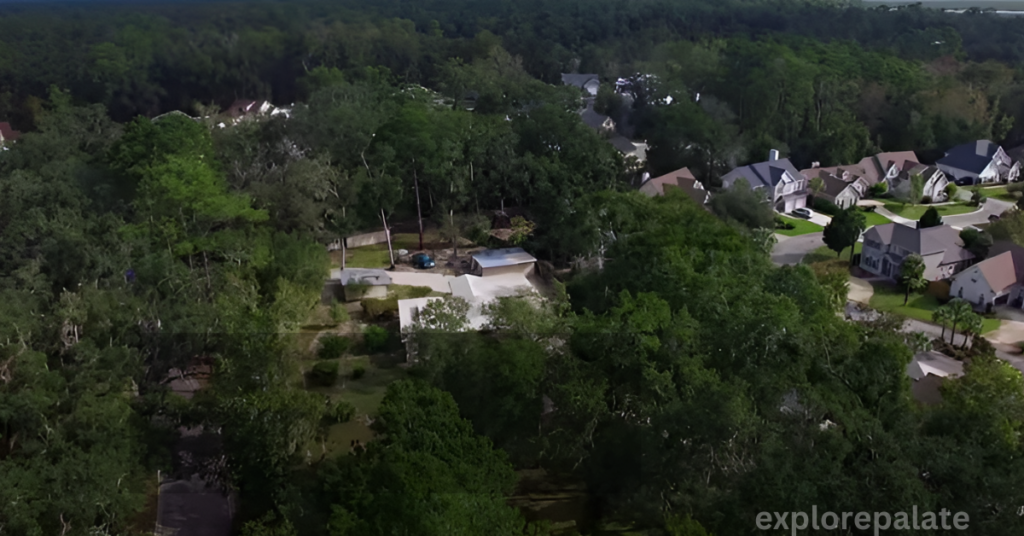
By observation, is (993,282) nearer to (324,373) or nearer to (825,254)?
(825,254)

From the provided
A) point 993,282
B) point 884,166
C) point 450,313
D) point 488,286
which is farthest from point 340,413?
point 884,166

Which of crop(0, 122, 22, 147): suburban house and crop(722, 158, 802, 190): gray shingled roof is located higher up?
crop(0, 122, 22, 147): suburban house

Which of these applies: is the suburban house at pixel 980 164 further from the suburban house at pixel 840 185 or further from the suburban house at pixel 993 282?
the suburban house at pixel 993 282

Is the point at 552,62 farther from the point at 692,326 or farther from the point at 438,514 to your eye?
the point at 438,514

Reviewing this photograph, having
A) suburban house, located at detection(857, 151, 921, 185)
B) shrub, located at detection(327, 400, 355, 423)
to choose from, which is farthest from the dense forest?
suburban house, located at detection(857, 151, 921, 185)

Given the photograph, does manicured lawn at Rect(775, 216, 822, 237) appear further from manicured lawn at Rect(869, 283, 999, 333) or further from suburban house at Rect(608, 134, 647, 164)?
suburban house at Rect(608, 134, 647, 164)
